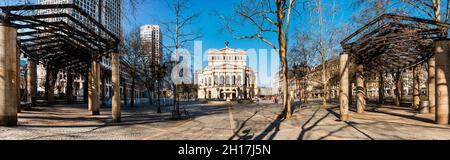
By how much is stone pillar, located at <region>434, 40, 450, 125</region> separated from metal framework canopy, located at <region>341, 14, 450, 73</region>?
0.69 metres

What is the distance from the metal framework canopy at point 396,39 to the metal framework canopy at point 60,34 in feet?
50.5

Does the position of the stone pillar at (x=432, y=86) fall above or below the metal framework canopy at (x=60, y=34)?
below

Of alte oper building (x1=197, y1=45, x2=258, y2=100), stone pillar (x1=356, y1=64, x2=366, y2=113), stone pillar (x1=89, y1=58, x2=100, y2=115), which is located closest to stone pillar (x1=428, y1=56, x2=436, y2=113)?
stone pillar (x1=356, y1=64, x2=366, y2=113)

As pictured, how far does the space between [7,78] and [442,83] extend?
20.0m

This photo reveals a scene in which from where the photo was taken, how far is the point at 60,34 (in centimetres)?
1556

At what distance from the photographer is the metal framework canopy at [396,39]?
38.5 feet

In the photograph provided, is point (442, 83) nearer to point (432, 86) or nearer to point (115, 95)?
point (432, 86)

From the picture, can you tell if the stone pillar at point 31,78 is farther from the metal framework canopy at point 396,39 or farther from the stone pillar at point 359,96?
the stone pillar at point 359,96

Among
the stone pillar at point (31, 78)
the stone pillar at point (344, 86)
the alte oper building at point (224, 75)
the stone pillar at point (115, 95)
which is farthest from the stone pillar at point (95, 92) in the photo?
the alte oper building at point (224, 75)
